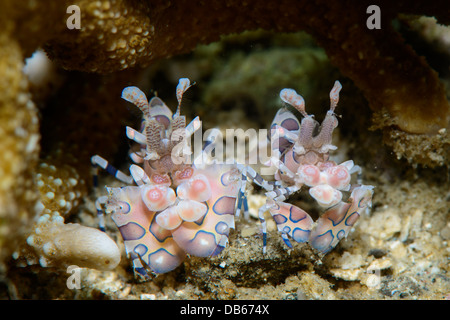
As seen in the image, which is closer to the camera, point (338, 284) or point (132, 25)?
point (132, 25)

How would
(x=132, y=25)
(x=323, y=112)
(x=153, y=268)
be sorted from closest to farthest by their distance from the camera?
(x=132, y=25) → (x=153, y=268) → (x=323, y=112)

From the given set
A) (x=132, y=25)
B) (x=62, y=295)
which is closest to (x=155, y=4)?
(x=132, y=25)

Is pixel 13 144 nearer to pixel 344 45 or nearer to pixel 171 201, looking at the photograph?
pixel 171 201

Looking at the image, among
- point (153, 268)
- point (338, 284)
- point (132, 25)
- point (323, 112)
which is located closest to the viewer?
point (132, 25)

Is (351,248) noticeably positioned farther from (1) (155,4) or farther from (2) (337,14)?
(1) (155,4)

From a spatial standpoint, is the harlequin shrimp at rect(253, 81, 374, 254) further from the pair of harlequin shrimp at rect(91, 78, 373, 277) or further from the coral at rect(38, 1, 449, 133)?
the coral at rect(38, 1, 449, 133)

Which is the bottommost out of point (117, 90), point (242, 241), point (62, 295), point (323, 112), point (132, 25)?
point (62, 295)

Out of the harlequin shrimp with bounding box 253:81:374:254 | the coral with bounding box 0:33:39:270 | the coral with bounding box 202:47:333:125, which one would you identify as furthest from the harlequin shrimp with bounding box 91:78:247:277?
the coral with bounding box 202:47:333:125
